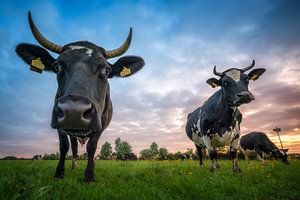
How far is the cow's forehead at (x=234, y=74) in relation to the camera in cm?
748

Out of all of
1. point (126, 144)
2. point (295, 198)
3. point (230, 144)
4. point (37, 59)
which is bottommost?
point (295, 198)

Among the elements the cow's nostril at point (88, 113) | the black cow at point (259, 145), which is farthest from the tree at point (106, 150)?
the cow's nostril at point (88, 113)

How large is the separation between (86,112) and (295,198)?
3497mm

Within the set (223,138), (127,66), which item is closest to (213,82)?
(223,138)

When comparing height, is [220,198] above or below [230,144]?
below

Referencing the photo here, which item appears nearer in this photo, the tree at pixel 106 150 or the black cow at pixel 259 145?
the black cow at pixel 259 145

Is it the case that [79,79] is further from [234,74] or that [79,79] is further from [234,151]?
[234,151]

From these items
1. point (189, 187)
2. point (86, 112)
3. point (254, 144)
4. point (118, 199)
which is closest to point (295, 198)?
point (189, 187)

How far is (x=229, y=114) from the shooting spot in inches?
297

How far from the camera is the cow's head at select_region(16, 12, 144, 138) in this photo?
3.25 metres

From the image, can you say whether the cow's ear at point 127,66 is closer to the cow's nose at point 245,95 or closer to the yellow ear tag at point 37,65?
the yellow ear tag at point 37,65

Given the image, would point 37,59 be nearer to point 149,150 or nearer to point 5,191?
point 5,191

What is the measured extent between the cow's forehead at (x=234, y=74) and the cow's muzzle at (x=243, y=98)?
76 cm

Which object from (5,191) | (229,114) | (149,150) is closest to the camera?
(5,191)
